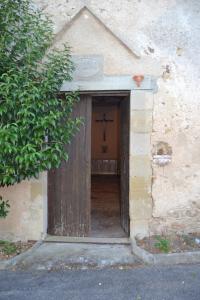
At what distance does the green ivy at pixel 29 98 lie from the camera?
13.2ft

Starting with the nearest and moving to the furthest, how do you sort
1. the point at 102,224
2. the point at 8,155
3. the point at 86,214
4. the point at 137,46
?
the point at 8,155
the point at 137,46
the point at 86,214
the point at 102,224

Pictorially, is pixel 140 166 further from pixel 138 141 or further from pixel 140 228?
pixel 140 228

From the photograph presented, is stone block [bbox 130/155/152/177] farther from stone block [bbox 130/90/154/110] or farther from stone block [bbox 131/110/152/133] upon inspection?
stone block [bbox 130/90/154/110]

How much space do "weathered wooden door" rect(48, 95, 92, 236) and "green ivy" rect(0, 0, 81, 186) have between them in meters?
0.82

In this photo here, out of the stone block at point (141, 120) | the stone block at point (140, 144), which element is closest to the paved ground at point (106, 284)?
the stone block at point (140, 144)

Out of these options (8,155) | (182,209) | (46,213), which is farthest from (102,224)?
(8,155)

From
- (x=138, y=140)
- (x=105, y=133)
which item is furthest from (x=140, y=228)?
(x=105, y=133)

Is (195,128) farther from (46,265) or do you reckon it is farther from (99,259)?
(46,265)

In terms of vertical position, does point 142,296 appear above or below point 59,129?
below

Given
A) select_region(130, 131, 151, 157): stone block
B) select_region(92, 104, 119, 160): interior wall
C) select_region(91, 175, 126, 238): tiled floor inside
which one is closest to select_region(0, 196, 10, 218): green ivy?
select_region(91, 175, 126, 238): tiled floor inside

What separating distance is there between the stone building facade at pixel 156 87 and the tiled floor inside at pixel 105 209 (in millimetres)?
759

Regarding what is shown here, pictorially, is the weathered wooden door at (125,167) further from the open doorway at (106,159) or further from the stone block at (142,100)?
the open doorway at (106,159)

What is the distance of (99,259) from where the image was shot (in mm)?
4371

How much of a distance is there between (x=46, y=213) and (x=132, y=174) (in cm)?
148
